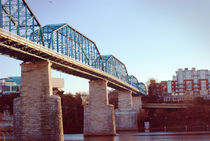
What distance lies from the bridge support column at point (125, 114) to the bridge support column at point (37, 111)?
203ft

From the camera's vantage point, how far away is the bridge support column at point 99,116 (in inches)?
2827

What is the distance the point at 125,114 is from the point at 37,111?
213ft

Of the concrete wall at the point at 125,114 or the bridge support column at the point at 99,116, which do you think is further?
the concrete wall at the point at 125,114

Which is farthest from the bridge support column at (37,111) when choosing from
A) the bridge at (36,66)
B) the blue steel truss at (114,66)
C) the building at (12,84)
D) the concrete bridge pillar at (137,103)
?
the concrete bridge pillar at (137,103)

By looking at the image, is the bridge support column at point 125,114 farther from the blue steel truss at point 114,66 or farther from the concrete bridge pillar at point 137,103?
the concrete bridge pillar at point 137,103

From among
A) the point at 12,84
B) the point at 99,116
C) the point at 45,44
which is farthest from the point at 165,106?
the point at 45,44

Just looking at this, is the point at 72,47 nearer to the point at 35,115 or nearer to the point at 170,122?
the point at 35,115

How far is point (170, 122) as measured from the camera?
126 metres

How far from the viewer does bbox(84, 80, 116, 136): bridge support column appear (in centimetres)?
7181

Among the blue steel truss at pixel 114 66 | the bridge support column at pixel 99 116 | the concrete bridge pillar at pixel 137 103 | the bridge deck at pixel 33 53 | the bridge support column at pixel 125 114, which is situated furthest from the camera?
the concrete bridge pillar at pixel 137 103

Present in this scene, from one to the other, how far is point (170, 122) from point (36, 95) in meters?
88.9

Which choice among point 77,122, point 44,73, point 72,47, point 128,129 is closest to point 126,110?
point 128,129

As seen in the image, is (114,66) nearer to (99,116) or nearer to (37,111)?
(99,116)

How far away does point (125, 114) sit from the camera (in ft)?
355
